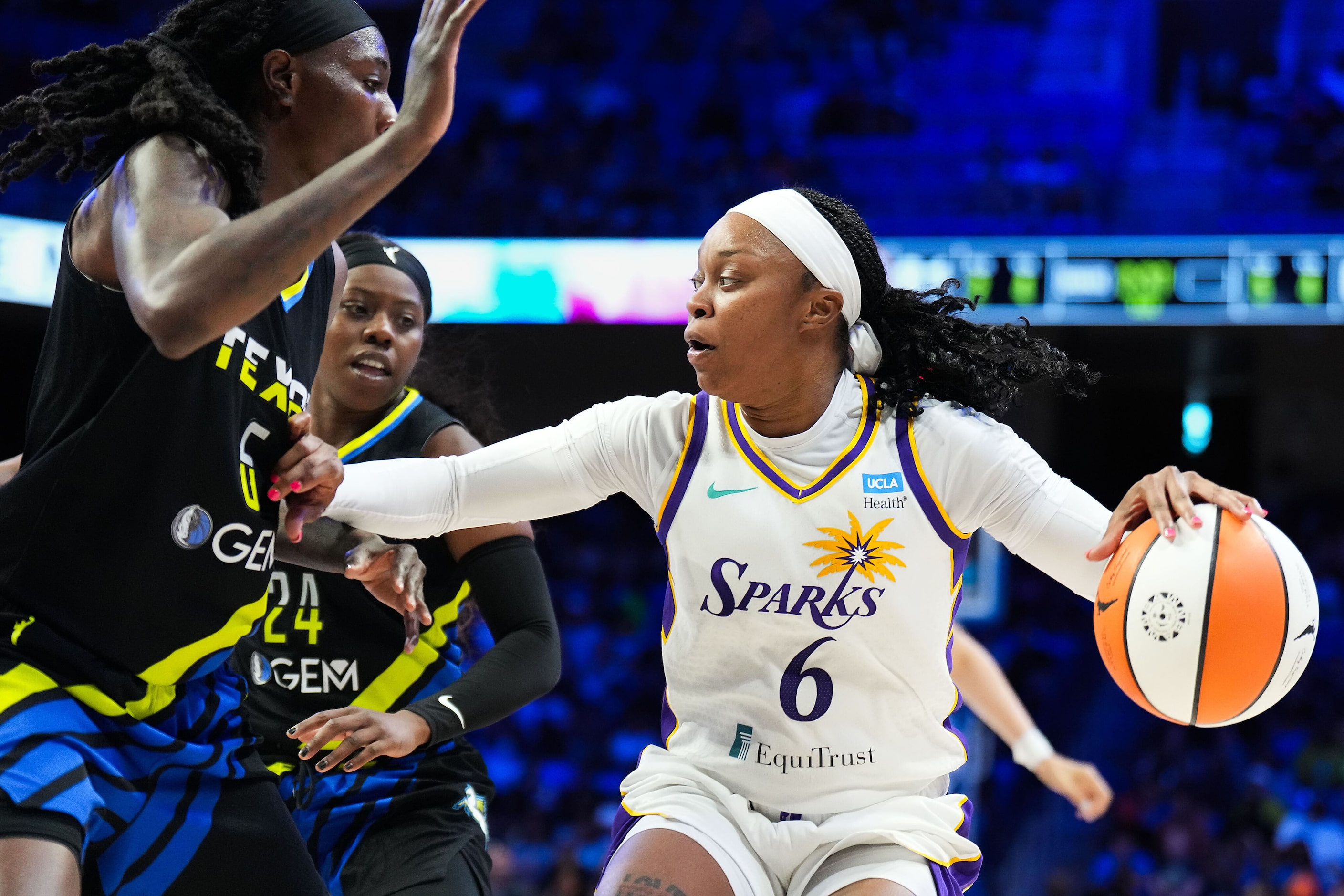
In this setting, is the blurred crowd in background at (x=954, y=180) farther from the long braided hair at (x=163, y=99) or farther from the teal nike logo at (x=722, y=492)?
the long braided hair at (x=163, y=99)

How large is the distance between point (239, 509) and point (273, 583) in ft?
2.96

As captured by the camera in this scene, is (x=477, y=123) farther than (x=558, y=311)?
Yes

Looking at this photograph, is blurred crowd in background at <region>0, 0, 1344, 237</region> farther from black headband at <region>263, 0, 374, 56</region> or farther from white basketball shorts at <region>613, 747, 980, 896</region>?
black headband at <region>263, 0, 374, 56</region>

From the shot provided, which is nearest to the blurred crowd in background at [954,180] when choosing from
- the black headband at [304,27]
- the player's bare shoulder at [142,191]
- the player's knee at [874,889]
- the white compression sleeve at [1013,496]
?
the white compression sleeve at [1013,496]

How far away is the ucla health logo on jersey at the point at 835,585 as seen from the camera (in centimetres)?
262

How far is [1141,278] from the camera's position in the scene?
8.47 m

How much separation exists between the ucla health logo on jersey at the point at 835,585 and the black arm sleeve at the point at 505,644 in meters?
0.49

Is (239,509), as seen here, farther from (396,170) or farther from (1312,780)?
(1312,780)

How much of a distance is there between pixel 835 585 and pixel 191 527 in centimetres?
120

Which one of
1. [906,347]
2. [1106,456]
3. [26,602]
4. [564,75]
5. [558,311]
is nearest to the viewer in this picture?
[26,602]

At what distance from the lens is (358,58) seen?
7.41ft

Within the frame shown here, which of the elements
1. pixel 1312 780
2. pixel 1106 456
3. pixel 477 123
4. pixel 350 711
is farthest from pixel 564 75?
pixel 350 711

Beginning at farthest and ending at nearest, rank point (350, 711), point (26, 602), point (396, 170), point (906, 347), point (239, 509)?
point (906, 347), point (350, 711), point (239, 509), point (26, 602), point (396, 170)

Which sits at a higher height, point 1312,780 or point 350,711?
point 350,711
